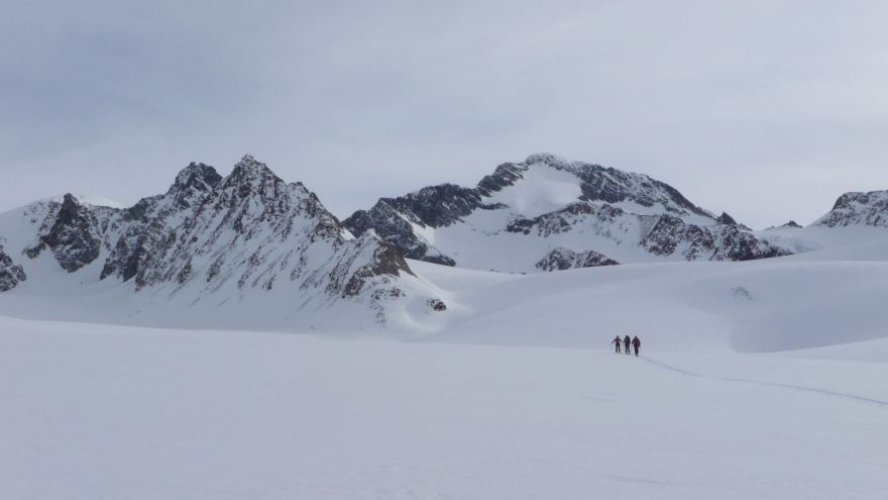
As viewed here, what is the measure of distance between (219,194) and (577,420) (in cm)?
15093

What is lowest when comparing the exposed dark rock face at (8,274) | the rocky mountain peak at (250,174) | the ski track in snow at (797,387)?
the ski track in snow at (797,387)

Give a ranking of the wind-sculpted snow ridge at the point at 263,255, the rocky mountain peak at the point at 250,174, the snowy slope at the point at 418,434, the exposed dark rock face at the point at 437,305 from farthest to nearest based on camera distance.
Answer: the rocky mountain peak at the point at 250,174 → the wind-sculpted snow ridge at the point at 263,255 → the exposed dark rock face at the point at 437,305 → the snowy slope at the point at 418,434

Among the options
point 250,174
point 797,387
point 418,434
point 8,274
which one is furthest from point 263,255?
point 418,434

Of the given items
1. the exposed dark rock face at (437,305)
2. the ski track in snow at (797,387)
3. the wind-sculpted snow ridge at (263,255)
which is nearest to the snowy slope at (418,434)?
the ski track in snow at (797,387)

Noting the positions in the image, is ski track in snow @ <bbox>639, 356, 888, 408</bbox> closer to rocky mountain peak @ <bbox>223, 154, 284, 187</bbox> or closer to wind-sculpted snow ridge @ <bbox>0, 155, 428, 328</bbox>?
wind-sculpted snow ridge @ <bbox>0, 155, 428, 328</bbox>

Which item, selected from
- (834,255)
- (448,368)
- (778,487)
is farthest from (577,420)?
(834,255)

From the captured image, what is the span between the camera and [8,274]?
18712 cm

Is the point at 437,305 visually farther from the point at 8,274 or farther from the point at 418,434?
the point at 8,274

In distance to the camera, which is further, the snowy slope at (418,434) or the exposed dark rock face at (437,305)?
the exposed dark rock face at (437,305)

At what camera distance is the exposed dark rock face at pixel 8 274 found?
603 feet

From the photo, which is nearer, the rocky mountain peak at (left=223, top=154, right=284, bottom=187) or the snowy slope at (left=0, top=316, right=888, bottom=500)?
the snowy slope at (left=0, top=316, right=888, bottom=500)

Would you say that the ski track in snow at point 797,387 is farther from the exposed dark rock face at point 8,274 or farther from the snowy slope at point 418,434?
the exposed dark rock face at point 8,274

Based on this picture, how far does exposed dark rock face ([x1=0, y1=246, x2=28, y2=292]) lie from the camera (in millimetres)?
183875

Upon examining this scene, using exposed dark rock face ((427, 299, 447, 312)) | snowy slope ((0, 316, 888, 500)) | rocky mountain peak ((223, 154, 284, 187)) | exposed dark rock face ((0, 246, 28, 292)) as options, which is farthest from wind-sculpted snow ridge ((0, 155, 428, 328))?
snowy slope ((0, 316, 888, 500))
